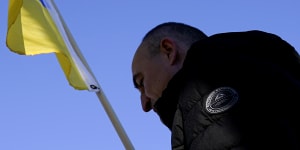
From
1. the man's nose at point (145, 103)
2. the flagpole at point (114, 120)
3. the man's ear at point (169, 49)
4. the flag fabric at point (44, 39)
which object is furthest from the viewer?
the flag fabric at point (44, 39)

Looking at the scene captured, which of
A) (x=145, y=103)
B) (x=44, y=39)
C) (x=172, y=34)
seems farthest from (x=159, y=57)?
(x=44, y=39)

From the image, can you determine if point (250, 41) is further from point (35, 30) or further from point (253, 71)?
point (35, 30)

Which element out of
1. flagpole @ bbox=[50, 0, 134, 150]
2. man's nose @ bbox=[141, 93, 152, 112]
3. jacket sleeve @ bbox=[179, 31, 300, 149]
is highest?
jacket sleeve @ bbox=[179, 31, 300, 149]

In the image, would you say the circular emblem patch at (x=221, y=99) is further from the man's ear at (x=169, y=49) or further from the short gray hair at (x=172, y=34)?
the short gray hair at (x=172, y=34)

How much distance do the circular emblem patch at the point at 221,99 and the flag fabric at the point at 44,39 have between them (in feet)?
11.2

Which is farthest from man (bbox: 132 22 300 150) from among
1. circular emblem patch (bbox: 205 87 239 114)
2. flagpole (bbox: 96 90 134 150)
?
flagpole (bbox: 96 90 134 150)

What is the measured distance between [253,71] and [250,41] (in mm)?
294

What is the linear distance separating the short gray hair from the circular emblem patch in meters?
0.78

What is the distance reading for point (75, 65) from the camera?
5691mm

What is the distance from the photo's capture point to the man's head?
9.51 ft

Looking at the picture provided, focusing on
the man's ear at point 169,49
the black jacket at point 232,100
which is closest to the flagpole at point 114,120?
the man's ear at point 169,49

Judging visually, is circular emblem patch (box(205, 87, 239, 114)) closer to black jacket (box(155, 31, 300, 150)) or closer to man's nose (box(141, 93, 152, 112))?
black jacket (box(155, 31, 300, 150))

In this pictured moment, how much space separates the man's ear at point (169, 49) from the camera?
2.88 metres

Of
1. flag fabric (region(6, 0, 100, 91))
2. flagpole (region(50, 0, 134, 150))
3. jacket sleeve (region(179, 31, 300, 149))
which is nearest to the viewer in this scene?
jacket sleeve (region(179, 31, 300, 149))
